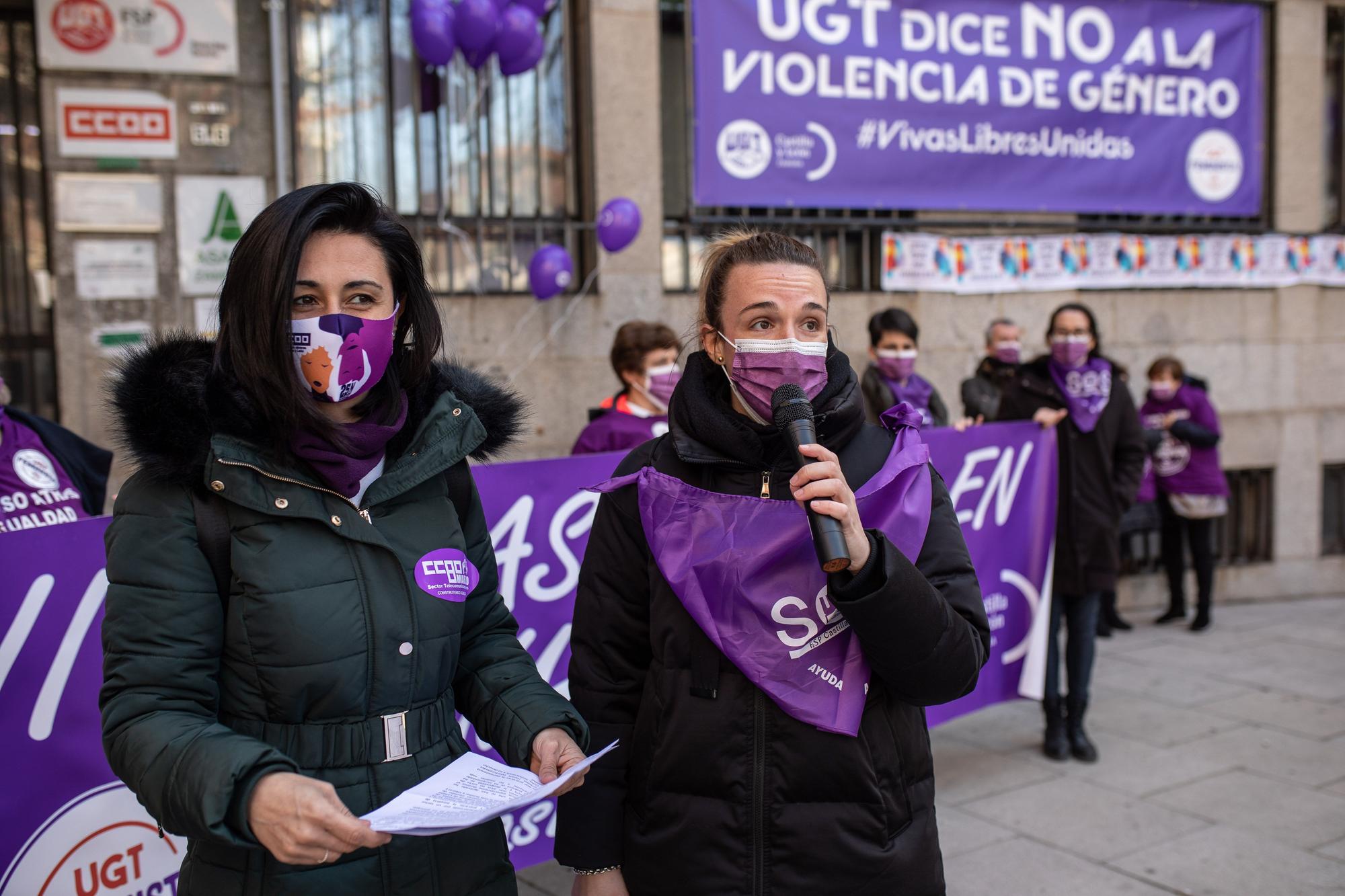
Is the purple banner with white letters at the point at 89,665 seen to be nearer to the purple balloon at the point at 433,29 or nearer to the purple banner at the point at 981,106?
the purple balloon at the point at 433,29

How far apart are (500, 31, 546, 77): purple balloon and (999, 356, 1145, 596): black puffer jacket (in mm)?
3263

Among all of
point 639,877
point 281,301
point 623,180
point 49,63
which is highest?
point 49,63

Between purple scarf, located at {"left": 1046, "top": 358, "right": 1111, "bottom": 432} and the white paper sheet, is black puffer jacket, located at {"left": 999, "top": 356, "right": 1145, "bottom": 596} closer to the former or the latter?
purple scarf, located at {"left": 1046, "top": 358, "right": 1111, "bottom": 432}

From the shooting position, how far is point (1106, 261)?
28.4 ft

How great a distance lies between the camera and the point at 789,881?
2033mm

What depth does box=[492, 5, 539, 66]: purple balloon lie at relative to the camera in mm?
6148

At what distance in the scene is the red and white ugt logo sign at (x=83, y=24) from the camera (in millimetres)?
5887

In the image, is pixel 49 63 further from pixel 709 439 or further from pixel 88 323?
pixel 709 439

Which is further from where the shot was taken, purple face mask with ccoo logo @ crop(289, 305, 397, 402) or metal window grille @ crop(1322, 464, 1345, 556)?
metal window grille @ crop(1322, 464, 1345, 556)

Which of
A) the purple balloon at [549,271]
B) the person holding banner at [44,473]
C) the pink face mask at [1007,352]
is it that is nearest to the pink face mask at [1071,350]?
the pink face mask at [1007,352]

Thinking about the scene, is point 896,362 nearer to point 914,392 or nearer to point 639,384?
point 914,392

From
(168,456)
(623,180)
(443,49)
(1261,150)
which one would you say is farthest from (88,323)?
(1261,150)

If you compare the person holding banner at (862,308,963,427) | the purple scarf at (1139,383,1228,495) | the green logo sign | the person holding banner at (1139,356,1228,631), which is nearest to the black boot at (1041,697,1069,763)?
the person holding banner at (862,308,963,427)

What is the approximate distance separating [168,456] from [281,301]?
0.30 meters
